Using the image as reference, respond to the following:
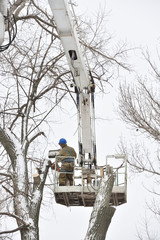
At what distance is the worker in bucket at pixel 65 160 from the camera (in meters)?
9.79

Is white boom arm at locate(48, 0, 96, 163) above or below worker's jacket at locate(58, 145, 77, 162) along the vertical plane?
above

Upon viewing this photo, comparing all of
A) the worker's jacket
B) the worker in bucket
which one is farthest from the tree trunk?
the worker's jacket

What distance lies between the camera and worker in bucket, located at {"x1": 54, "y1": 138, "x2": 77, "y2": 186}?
A: 9789mm

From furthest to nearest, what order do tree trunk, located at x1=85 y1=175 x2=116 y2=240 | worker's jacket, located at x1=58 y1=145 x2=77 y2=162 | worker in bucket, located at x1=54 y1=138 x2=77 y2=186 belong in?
worker's jacket, located at x1=58 y1=145 x2=77 y2=162, worker in bucket, located at x1=54 y1=138 x2=77 y2=186, tree trunk, located at x1=85 y1=175 x2=116 y2=240

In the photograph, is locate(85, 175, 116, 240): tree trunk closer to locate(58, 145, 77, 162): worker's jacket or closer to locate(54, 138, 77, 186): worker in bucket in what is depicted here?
locate(54, 138, 77, 186): worker in bucket

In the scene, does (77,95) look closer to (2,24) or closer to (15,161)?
(15,161)

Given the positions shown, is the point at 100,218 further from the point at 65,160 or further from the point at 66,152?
the point at 66,152

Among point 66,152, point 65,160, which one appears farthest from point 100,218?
point 66,152

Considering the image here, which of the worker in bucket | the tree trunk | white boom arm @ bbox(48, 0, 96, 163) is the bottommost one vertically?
the tree trunk

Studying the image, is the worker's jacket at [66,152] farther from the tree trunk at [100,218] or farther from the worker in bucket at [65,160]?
the tree trunk at [100,218]

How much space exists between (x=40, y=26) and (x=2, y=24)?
7.01 metres

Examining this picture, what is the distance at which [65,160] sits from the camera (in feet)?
32.6

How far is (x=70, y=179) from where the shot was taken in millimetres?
10055

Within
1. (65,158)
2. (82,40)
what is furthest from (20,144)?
(82,40)
